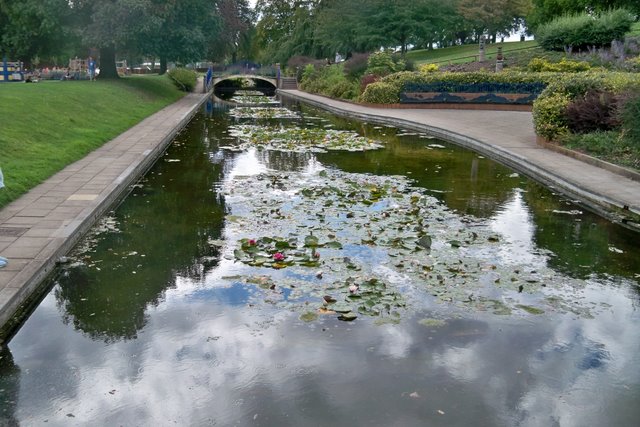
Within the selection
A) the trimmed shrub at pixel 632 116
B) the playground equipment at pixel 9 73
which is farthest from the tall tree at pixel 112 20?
the trimmed shrub at pixel 632 116

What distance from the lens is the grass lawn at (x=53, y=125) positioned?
11.9 metres

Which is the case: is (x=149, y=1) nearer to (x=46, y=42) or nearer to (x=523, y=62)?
(x=46, y=42)

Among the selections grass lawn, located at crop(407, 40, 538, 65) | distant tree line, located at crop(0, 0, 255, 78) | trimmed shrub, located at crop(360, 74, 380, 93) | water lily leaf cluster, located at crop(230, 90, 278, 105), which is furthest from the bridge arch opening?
trimmed shrub, located at crop(360, 74, 380, 93)

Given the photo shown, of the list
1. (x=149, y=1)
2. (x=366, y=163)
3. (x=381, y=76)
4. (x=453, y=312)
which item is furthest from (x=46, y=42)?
(x=453, y=312)

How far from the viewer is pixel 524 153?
15.8 m

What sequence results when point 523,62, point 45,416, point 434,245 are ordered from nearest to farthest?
1. point 45,416
2. point 434,245
3. point 523,62

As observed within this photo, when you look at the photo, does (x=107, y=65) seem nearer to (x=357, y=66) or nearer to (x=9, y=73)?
(x=9, y=73)

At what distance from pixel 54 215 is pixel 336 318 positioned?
518cm

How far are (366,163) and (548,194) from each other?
461 centimetres

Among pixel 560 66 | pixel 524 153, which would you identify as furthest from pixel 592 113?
pixel 560 66

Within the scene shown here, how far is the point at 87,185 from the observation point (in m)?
11.2

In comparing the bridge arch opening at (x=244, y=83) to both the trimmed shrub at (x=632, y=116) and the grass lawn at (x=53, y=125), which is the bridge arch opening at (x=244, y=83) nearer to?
the grass lawn at (x=53, y=125)

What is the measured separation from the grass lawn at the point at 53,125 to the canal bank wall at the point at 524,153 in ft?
32.4

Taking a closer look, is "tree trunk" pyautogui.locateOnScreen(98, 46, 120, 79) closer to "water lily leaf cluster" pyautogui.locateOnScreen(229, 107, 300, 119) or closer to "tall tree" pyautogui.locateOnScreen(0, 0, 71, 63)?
"tall tree" pyautogui.locateOnScreen(0, 0, 71, 63)
